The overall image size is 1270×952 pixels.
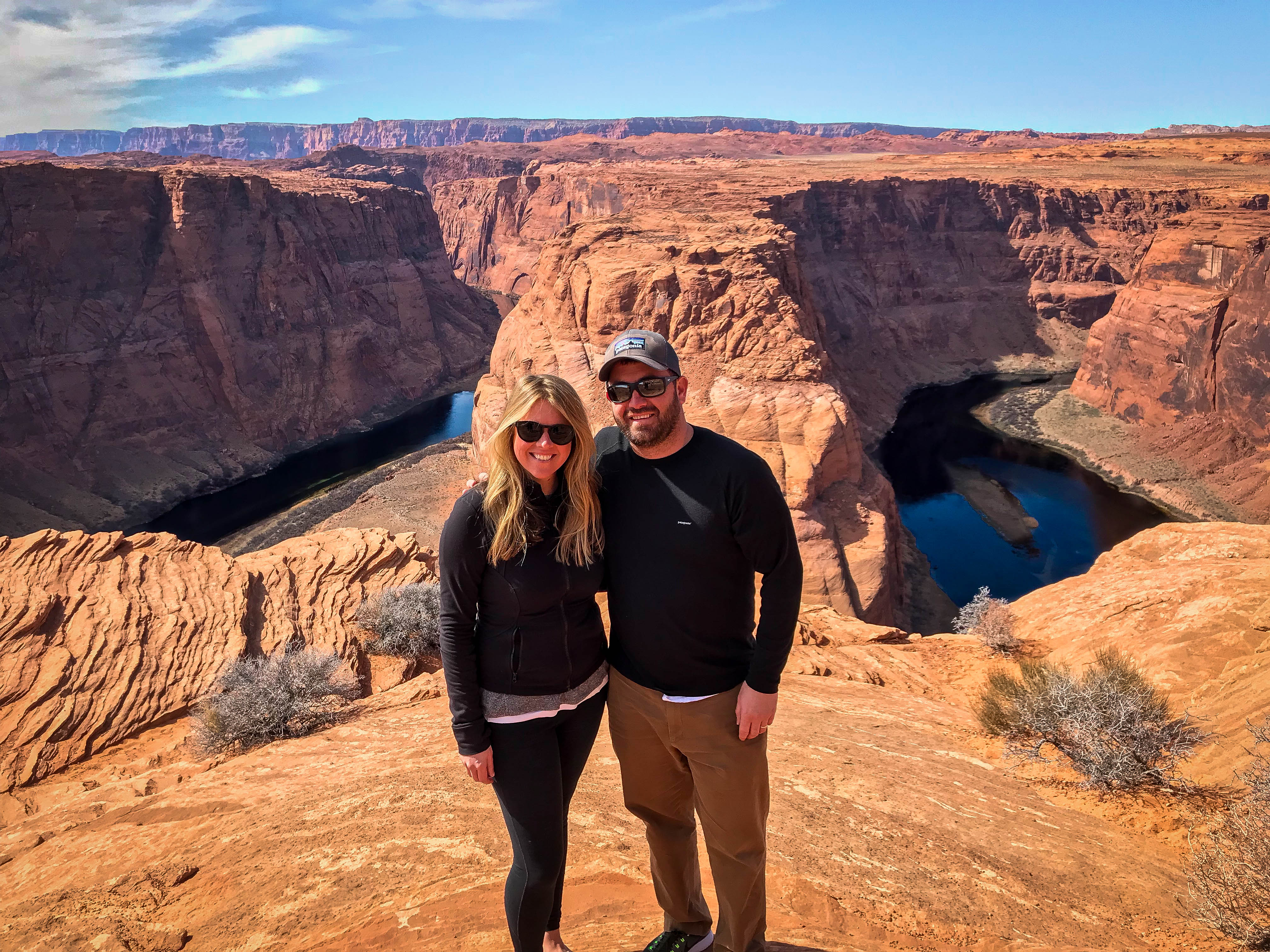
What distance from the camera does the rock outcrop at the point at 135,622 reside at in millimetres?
10680

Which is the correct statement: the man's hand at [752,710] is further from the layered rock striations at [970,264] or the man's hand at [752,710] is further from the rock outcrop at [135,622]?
the layered rock striations at [970,264]

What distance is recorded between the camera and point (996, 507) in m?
37.1

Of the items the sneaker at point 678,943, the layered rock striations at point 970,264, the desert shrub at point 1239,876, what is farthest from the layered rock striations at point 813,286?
the sneaker at point 678,943

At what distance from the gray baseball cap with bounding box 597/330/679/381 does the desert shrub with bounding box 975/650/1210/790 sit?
19.8 feet

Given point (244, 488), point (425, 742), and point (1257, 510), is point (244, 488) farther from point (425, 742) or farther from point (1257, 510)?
point (1257, 510)

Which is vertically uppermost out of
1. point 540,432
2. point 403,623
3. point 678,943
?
point 540,432

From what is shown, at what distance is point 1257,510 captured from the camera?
35.1m

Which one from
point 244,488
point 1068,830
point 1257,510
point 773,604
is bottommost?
point 244,488

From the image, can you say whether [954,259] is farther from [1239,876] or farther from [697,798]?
[697,798]

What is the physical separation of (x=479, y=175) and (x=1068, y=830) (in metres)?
141

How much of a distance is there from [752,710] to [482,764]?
135cm

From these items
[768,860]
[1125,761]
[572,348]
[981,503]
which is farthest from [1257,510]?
[768,860]

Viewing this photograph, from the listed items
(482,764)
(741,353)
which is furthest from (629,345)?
(741,353)

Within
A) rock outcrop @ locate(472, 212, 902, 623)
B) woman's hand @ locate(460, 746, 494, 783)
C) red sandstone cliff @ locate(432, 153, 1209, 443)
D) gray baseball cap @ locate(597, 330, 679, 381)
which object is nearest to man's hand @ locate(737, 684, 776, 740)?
woman's hand @ locate(460, 746, 494, 783)
